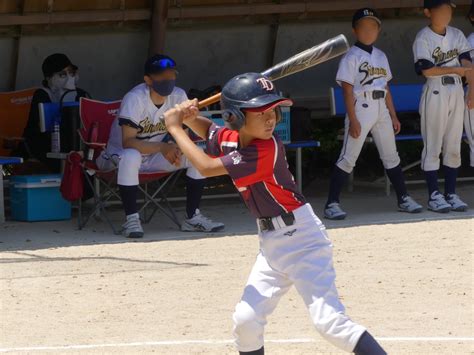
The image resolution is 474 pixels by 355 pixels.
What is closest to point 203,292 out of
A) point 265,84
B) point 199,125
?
point 199,125

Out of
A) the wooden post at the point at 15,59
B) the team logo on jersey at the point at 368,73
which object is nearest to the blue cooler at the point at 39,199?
the wooden post at the point at 15,59

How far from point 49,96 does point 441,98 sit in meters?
3.38

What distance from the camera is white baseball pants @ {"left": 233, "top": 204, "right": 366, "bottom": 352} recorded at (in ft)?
14.6

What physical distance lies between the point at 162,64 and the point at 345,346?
4.50 meters

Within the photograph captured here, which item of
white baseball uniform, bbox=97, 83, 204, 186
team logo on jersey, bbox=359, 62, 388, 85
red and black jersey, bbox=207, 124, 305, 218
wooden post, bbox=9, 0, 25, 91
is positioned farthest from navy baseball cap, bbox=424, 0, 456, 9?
red and black jersey, bbox=207, 124, 305, 218

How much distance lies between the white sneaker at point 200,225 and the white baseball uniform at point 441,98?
77.1 inches

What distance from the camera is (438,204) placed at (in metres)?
9.27

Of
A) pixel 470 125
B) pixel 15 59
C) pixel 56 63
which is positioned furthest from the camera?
pixel 15 59

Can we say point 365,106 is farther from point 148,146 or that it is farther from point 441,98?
point 148,146

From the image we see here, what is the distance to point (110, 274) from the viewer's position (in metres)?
7.12

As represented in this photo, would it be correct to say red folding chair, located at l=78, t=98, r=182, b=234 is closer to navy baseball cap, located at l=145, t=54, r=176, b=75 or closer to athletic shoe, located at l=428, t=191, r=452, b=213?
navy baseball cap, located at l=145, t=54, r=176, b=75

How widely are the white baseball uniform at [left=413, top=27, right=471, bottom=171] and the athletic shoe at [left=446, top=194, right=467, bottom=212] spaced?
0.26 metres

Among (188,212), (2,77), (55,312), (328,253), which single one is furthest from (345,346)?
(2,77)

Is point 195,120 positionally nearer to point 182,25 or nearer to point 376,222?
point 376,222
